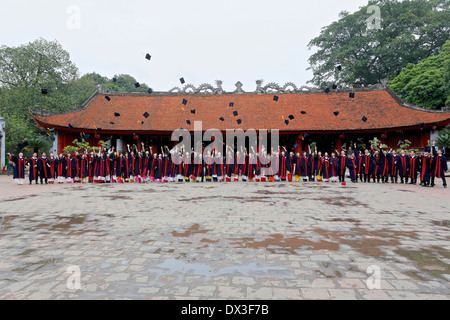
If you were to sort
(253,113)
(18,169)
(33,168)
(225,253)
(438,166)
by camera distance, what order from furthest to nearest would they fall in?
(253,113) < (33,168) < (18,169) < (438,166) < (225,253)

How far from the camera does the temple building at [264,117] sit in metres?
21.5

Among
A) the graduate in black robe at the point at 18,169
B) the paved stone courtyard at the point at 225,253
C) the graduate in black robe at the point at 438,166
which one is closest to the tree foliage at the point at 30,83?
the graduate in black robe at the point at 18,169

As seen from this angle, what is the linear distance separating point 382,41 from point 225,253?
41919 mm

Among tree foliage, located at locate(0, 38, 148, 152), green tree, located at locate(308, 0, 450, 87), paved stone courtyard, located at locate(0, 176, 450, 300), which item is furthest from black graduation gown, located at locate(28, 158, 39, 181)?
green tree, located at locate(308, 0, 450, 87)

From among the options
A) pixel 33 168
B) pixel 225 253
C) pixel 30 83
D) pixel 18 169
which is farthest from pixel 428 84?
pixel 30 83

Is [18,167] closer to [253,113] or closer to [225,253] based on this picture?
[225,253]

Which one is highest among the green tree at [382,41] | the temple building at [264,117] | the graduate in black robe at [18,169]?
the green tree at [382,41]

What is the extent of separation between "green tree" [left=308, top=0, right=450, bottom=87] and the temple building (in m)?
14.0

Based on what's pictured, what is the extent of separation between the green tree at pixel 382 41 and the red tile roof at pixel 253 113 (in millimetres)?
14285

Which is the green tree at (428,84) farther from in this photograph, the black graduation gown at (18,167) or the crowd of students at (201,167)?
the black graduation gown at (18,167)

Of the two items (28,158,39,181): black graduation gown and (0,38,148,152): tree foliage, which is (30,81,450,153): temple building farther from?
(0,38,148,152): tree foliage

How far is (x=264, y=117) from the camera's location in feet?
77.3

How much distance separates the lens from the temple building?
21516mm
